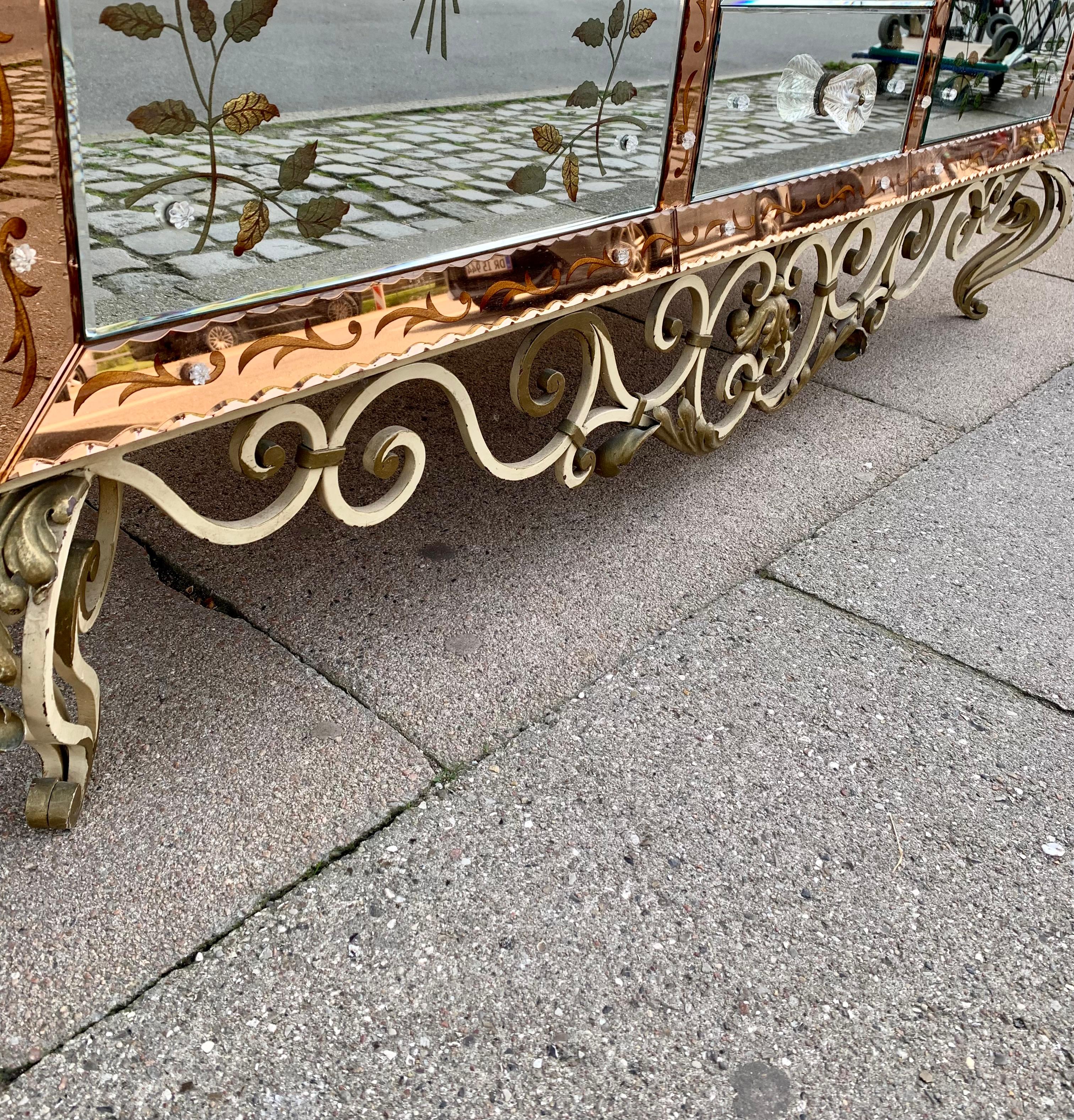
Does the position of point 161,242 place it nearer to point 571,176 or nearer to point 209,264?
point 209,264

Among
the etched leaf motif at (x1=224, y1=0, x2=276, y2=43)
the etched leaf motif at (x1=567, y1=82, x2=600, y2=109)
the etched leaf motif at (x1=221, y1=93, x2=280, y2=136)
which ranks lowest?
the etched leaf motif at (x1=567, y1=82, x2=600, y2=109)

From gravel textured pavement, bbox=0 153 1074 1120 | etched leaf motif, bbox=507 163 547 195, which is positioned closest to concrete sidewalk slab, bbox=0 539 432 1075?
gravel textured pavement, bbox=0 153 1074 1120

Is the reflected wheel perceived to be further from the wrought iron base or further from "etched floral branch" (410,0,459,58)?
"etched floral branch" (410,0,459,58)

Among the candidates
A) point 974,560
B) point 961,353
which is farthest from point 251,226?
point 961,353

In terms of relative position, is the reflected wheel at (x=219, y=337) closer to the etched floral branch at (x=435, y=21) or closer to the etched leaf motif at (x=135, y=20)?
the etched leaf motif at (x=135, y=20)

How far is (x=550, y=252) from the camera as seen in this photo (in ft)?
6.51

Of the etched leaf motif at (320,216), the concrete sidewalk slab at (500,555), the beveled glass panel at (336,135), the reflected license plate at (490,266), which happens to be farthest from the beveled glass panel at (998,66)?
the etched leaf motif at (320,216)

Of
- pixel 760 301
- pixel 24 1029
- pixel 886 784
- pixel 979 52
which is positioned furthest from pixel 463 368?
pixel 24 1029

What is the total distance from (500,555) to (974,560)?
1.14 m

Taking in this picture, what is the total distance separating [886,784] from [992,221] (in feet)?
8.52

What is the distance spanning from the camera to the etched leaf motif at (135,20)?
1272 millimetres

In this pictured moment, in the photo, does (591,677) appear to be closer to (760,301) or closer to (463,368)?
(760,301)

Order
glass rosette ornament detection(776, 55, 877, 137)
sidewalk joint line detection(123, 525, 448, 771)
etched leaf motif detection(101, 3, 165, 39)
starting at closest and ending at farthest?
etched leaf motif detection(101, 3, 165, 39) → sidewalk joint line detection(123, 525, 448, 771) → glass rosette ornament detection(776, 55, 877, 137)

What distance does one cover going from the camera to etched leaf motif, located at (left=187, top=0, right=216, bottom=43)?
136 centimetres
